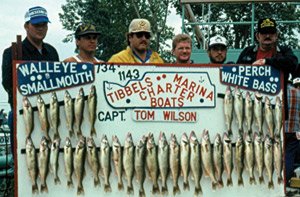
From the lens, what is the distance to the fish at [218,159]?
18.6 ft

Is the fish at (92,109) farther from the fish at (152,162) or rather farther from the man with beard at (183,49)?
the man with beard at (183,49)

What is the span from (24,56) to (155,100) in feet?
4.88

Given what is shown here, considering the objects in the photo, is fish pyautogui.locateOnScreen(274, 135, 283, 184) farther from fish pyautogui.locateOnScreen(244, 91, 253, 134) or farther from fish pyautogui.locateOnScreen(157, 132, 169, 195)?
fish pyautogui.locateOnScreen(157, 132, 169, 195)

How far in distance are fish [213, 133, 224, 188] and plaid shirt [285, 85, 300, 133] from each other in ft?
8.71

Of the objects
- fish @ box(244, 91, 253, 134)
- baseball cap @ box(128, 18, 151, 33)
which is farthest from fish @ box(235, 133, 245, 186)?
baseball cap @ box(128, 18, 151, 33)

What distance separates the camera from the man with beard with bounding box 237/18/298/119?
5883 millimetres

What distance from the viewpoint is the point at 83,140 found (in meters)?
5.54

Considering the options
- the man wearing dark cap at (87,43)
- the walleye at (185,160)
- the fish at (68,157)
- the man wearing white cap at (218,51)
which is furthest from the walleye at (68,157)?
the man wearing white cap at (218,51)

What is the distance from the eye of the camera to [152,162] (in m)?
5.59

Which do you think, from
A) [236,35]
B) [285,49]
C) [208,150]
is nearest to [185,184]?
[208,150]

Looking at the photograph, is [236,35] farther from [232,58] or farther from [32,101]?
[32,101]

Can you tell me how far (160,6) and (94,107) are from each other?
117 feet

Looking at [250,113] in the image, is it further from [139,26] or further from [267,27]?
[139,26]

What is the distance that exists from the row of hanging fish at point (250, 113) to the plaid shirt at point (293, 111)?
2354mm
